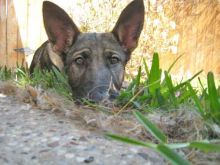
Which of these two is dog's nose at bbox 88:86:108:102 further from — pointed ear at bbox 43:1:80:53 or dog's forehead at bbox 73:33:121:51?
pointed ear at bbox 43:1:80:53

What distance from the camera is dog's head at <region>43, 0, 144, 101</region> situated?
330 cm

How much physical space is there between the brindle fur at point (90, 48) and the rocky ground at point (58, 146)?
43.7 inches

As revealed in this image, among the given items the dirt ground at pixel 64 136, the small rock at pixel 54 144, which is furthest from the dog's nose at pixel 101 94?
the small rock at pixel 54 144

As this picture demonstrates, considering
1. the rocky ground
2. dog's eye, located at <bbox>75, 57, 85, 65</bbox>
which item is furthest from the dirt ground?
dog's eye, located at <bbox>75, 57, 85, 65</bbox>

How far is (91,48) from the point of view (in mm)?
3477

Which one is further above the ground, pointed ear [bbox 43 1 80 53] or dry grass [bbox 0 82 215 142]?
pointed ear [bbox 43 1 80 53]

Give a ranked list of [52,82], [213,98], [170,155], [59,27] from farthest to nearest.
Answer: [59,27] < [52,82] < [213,98] < [170,155]

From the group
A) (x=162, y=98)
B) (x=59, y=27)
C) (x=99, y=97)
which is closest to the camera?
(x=162, y=98)

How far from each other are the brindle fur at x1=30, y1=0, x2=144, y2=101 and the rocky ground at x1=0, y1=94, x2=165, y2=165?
1.11 metres

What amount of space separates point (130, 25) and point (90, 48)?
42 centimetres

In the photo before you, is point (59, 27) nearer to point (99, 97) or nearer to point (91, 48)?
point (91, 48)

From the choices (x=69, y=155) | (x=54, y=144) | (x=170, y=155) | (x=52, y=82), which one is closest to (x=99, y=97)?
(x=52, y=82)

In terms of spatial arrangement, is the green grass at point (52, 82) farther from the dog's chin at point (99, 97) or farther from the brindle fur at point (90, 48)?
the dog's chin at point (99, 97)

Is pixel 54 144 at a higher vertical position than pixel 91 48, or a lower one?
lower
